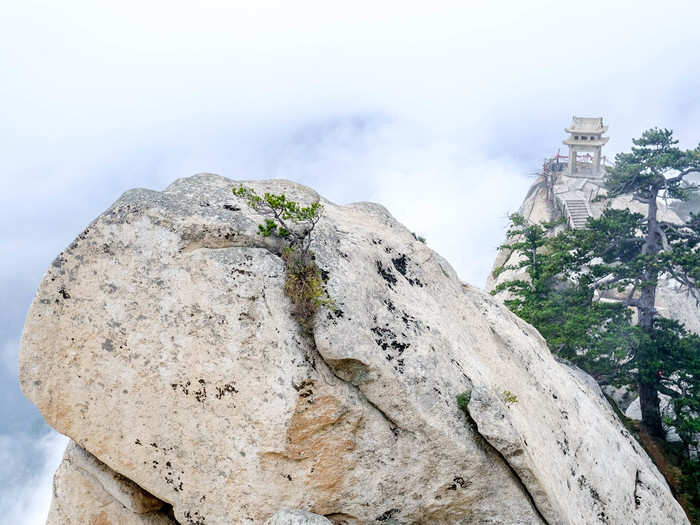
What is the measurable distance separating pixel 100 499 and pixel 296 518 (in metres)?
3.95

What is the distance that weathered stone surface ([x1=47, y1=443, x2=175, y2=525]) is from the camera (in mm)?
9000

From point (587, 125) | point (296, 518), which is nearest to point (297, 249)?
point (296, 518)

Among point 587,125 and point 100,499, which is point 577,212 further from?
point 100,499

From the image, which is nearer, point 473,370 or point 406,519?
point 406,519

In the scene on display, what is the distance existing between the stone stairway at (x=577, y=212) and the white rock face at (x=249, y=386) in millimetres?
42086

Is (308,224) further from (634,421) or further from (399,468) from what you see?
(634,421)

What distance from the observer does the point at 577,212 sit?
159ft

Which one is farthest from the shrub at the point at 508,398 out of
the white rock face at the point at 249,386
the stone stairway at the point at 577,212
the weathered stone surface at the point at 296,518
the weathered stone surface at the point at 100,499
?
the stone stairway at the point at 577,212

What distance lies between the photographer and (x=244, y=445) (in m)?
7.73

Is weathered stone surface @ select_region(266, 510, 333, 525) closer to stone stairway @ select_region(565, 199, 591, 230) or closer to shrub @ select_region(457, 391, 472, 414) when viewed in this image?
Result: shrub @ select_region(457, 391, 472, 414)

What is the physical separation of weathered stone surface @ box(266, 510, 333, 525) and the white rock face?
0.22 metres

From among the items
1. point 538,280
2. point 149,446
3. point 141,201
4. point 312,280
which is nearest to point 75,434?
point 149,446

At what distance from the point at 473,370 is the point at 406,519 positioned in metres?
2.80

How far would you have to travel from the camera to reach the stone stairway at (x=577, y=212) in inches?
1863
